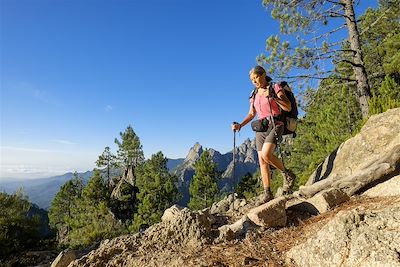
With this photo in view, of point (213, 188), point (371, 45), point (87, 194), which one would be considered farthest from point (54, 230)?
point (371, 45)

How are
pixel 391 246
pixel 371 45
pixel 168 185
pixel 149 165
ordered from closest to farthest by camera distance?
pixel 391 246, pixel 371 45, pixel 168 185, pixel 149 165

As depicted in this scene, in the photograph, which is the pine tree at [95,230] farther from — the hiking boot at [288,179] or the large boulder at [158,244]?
the large boulder at [158,244]

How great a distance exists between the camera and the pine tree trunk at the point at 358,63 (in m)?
10.4

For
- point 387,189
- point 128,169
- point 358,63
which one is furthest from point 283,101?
point 128,169

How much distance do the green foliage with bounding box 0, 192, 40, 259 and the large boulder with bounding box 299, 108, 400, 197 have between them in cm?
2839

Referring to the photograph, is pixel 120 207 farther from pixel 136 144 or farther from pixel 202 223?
pixel 202 223

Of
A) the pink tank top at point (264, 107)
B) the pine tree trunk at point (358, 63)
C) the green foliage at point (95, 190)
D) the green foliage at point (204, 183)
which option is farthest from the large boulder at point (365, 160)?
the green foliage at point (95, 190)

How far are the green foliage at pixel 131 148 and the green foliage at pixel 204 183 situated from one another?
80.6 feet

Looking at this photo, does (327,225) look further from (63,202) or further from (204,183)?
(63,202)

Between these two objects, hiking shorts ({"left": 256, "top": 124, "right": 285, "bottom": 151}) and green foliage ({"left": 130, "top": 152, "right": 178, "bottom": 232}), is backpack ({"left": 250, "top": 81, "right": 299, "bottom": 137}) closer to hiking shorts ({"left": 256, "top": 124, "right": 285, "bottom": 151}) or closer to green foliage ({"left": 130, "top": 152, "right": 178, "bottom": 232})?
hiking shorts ({"left": 256, "top": 124, "right": 285, "bottom": 151})

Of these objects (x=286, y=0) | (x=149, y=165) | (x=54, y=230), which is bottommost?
(x=54, y=230)

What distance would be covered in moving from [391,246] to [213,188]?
33.7m

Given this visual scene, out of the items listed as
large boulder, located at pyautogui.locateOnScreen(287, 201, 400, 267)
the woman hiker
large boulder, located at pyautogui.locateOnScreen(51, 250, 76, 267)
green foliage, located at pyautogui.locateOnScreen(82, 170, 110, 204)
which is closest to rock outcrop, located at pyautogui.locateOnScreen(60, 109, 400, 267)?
large boulder, located at pyautogui.locateOnScreen(287, 201, 400, 267)

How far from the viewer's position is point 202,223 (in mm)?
3777
